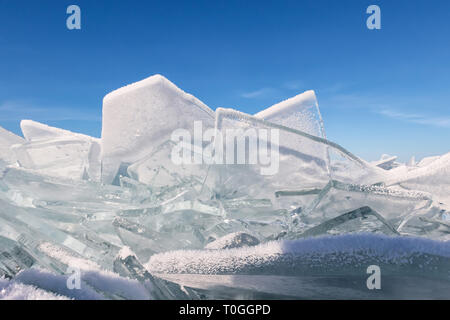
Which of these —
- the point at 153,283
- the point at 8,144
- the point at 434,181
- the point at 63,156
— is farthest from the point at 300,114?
the point at 8,144

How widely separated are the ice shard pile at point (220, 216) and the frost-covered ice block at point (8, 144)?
3.21 ft

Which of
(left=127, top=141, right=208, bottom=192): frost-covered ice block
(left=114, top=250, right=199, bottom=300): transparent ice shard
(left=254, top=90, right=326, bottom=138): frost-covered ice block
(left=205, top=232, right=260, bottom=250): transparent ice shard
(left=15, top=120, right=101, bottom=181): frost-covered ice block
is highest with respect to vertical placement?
(left=254, top=90, right=326, bottom=138): frost-covered ice block

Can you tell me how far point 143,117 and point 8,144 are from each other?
1.50m

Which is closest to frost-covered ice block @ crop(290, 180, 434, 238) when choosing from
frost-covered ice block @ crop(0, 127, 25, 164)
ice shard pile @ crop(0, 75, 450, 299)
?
ice shard pile @ crop(0, 75, 450, 299)

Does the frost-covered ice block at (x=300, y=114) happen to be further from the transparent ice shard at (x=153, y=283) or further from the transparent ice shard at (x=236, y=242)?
the transparent ice shard at (x=153, y=283)

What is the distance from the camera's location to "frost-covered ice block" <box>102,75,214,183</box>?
1.56 meters

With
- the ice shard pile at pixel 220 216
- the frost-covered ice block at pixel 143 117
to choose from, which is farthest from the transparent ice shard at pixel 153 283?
the frost-covered ice block at pixel 143 117

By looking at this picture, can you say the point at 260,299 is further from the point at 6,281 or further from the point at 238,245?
the point at 6,281

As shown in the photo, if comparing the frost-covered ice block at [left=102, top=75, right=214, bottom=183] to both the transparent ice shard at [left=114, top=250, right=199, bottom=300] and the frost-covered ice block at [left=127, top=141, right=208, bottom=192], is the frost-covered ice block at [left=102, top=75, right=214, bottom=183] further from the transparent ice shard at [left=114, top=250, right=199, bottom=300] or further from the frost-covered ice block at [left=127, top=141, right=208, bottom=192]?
the transparent ice shard at [left=114, top=250, right=199, bottom=300]

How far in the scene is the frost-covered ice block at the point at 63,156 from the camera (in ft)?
6.43

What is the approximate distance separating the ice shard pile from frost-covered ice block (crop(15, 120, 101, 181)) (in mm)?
351

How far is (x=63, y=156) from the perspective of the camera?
2094 mm

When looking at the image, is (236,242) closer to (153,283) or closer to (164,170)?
(153,283)
